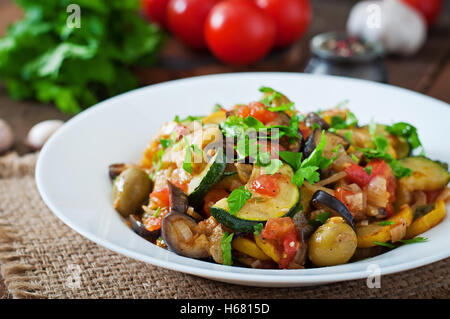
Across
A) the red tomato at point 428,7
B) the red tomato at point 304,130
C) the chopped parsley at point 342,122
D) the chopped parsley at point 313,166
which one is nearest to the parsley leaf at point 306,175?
the chopped parsley at point 313,166

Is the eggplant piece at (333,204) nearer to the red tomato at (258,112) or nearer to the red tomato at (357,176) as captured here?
the red tomato at (357,176)

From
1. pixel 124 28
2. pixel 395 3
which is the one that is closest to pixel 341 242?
pixel 124 28

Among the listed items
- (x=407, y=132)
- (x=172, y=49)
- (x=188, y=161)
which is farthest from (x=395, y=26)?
(x=188, y=161)

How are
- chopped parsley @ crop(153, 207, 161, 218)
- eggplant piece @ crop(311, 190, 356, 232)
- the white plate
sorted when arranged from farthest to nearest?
chopped parsley @ crop(153, 207, 161, 218)
eggplant piece @ crop(311, 190, 356, 232)
the white plate

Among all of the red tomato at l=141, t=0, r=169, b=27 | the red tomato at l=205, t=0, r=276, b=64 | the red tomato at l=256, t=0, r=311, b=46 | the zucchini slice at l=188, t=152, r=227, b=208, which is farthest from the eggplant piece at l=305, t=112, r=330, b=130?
the red tomato at l=141, t=0, r=169, b=27

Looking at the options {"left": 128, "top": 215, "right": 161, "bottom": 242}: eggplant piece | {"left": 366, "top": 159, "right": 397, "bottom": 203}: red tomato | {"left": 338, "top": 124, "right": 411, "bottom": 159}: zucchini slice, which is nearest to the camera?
{"left": 128, "top": 215, "right": 161, "bottom": 242}: eggplant piece

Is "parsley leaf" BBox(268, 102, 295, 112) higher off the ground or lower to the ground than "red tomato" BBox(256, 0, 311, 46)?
higher

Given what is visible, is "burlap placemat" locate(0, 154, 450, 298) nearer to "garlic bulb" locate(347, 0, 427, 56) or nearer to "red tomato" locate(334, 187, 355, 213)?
"red tomato" locate(334, 187, 355, 213)
